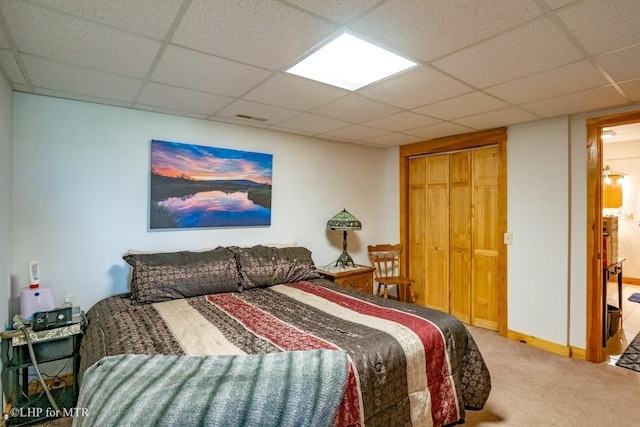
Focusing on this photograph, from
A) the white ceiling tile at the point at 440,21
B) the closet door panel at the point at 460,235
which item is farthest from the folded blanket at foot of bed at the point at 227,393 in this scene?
the closet door panel at the point at 460,235

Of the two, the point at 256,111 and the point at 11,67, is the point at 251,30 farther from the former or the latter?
the point at 11,67

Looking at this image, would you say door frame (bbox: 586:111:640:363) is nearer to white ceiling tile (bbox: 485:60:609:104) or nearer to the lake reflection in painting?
white ceiling tile (bbox: 485:60:609:104)

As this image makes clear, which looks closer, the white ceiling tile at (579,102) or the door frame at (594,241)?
the white ceiling tile at (579,102)

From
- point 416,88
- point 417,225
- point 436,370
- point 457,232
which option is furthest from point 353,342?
point 417,225

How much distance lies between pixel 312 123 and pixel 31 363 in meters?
2.85

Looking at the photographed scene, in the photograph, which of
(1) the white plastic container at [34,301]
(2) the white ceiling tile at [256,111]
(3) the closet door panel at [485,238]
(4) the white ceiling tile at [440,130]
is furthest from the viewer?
(3) the closet door panel at [485,238]

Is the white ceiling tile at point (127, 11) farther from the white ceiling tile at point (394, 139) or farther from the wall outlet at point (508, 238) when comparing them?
the wall outlet at point (508, 238)

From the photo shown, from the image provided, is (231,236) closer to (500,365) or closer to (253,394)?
(253,394)

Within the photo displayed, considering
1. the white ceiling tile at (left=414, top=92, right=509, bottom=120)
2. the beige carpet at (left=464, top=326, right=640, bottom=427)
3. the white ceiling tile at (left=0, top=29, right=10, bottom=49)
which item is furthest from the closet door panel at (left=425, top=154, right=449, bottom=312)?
the white ceiling tile at (left=0, top=29, right=10, bottom=49)

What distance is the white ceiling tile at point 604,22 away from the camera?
140cm

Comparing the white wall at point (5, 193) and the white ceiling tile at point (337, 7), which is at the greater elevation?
the white ceiling tile at point (337, 7)

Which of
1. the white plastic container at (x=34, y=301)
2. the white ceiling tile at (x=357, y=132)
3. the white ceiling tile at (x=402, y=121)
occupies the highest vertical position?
the white ceiling tile at (x=357, y=132)

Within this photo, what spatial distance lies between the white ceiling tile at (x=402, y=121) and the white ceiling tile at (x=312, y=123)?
1.09ft

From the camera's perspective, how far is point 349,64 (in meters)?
2.09
